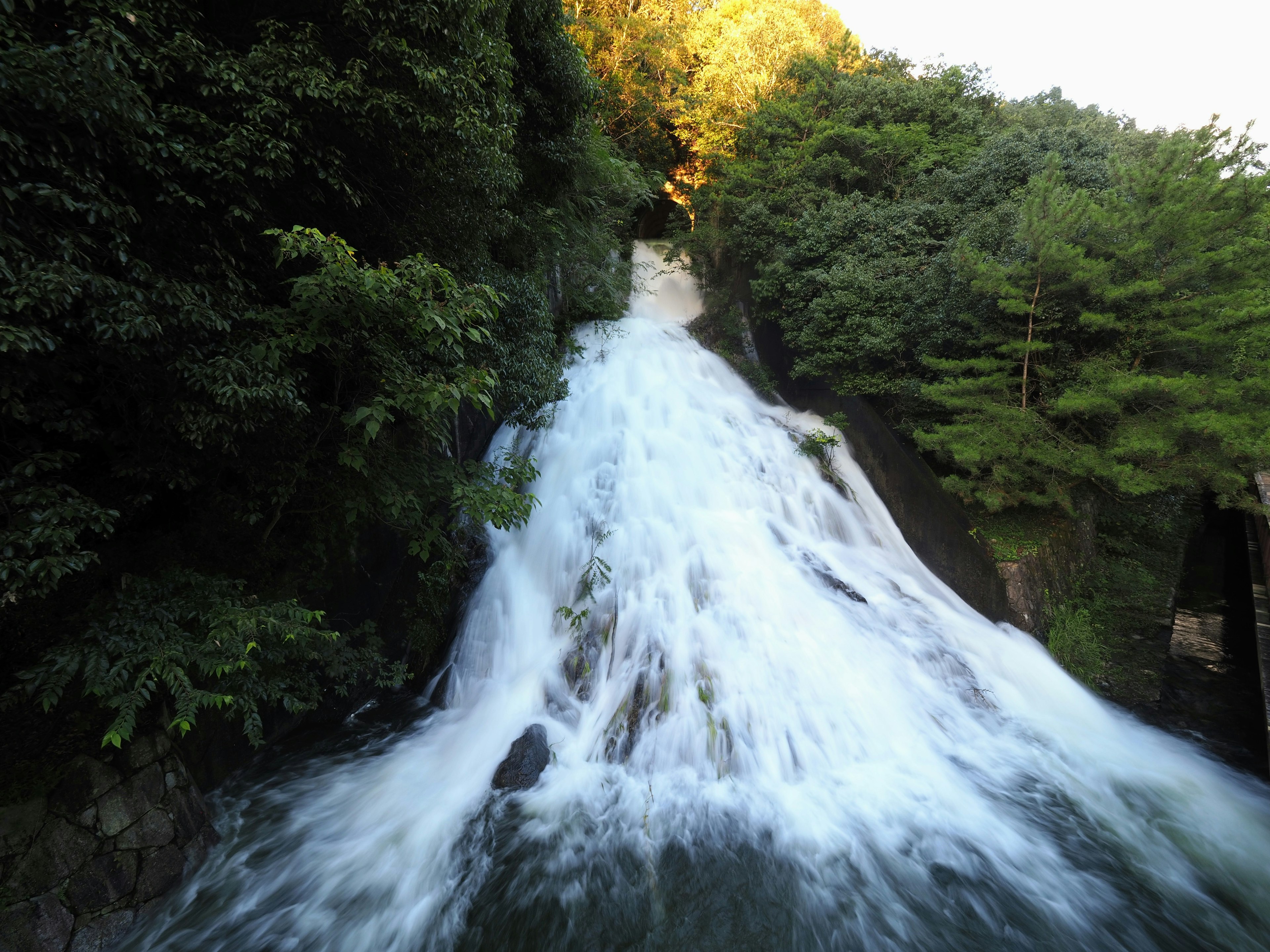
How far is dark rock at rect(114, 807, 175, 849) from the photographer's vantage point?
12.1ft

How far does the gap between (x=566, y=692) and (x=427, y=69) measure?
6653 mm

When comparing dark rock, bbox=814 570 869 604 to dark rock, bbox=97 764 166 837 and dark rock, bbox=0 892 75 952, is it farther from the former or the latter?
dark rock, bbox=0 892 75 952

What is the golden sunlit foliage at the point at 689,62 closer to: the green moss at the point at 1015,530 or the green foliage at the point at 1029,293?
the green foliage at the point at 1029,293

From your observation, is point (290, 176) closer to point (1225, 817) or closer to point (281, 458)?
point (281, 458)

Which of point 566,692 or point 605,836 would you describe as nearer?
point 605,836

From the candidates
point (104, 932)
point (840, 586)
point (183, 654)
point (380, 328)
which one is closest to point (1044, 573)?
point (840, 586)

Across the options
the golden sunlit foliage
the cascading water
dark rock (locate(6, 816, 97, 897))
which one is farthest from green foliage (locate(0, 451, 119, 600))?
the golden sunlit foliage

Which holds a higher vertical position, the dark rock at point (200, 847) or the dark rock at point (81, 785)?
the dark rock at point (81, 785)

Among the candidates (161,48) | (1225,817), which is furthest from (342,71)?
(1225,817)

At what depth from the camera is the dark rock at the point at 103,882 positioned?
134 inches

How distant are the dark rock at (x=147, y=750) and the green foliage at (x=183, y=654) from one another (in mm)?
119

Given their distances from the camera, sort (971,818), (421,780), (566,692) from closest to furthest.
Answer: (971,818) → (421,780) → (566,692)

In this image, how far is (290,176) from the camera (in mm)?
4055

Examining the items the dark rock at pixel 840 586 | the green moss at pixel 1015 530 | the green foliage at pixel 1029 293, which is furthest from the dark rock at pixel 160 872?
the green moss at pixel 1015 530
